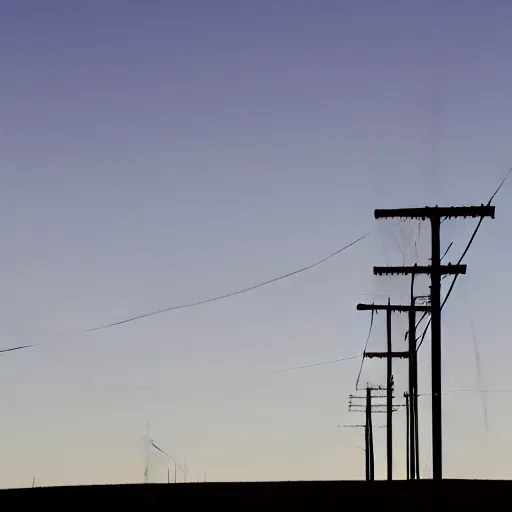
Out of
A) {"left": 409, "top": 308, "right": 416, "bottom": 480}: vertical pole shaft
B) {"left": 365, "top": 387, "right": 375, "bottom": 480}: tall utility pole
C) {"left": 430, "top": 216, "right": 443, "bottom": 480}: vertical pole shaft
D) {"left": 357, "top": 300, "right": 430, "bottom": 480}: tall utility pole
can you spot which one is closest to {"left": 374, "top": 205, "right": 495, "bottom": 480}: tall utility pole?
{"left": 430, "top": 216, "right": 443, "bottom": 480}: vertical pole shaft

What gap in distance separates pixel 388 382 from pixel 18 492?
15.5 metres

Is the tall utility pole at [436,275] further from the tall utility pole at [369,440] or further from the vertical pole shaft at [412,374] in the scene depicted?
the tall utility pole at [369,440]

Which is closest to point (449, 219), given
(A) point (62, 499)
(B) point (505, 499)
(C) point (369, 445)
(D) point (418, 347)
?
(D) point (418, 347)

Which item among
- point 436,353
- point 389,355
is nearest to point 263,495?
point 389,355

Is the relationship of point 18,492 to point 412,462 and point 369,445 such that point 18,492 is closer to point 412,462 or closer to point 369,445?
point 412,462

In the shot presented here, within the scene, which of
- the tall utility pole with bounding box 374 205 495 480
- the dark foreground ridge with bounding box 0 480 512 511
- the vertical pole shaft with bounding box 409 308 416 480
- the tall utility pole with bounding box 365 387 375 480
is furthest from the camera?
the tall utility pole with bounding box 365 387 375 480

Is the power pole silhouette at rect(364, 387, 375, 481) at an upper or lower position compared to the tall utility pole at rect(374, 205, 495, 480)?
upper

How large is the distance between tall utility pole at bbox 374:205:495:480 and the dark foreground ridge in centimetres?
1573

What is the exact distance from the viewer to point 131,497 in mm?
59000

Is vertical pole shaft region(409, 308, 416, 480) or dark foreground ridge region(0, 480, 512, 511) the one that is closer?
vertical pole shaft region(409, 308, 416, 480)

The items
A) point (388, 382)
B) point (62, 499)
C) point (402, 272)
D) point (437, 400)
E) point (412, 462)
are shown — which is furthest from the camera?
point (388, 382)

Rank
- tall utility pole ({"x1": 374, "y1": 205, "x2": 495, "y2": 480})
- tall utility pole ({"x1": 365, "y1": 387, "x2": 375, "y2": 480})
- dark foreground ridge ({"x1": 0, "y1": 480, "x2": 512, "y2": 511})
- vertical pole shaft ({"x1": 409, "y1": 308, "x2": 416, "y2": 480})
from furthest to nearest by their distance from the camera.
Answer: tall utility pole ({"x1": 365, "y1": 387, "x2": 375, "y2": 480}) → dark foreground ridge ({"x1": 0, "y1": 480, "x2": 512, "y2": 511}) → vertical pole shaft ({"x1": 409, "y1": 308, "x2": 416, "y2": 480}) → tall utility pole ({"x1": 374, "y1": 205, "x2": 495, "y2": 480})

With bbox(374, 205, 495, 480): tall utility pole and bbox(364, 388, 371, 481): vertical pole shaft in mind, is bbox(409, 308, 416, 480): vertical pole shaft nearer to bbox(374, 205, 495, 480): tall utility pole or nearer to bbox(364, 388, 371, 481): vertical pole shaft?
bbox(374, 205, 495, 480): tall utility pole

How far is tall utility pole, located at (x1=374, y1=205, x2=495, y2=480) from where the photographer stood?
4031 cm
